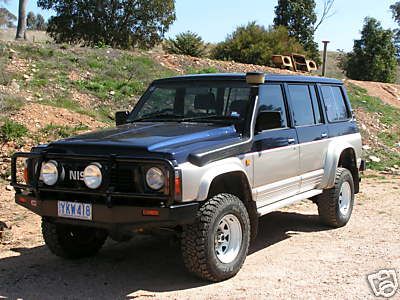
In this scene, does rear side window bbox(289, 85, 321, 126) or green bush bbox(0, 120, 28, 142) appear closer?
rear side window bbox(289, 85, 321, 126)

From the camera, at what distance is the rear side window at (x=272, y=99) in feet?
19.8

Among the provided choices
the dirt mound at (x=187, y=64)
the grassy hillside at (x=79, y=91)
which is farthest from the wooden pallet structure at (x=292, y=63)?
the dirt mound at (x=187, y=64)

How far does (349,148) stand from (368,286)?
2.94 m

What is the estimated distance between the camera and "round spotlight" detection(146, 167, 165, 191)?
4.69 meters

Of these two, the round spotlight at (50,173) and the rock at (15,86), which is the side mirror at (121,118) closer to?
the round spotlight at (50,173)

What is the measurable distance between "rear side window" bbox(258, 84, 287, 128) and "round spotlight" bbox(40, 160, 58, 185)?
6.95 ft

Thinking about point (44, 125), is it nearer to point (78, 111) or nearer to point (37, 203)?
point (78, 111)

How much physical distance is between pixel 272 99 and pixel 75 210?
98.1 inches

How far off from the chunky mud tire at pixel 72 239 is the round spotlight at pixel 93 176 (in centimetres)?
92

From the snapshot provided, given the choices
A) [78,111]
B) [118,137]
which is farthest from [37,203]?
[78,111]

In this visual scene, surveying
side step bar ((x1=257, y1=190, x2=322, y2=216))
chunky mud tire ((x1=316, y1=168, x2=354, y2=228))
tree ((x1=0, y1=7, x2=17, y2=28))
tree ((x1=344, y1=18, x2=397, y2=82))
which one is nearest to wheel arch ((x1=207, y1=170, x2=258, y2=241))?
side step bar ((x1=257, y1=190, x2=322, y2=216))

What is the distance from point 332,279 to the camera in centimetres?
536

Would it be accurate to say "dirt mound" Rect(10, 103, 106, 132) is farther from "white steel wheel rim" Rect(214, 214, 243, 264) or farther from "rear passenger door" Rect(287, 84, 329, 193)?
"white steel wheel rim" Rect(214, 214, 243, 264)

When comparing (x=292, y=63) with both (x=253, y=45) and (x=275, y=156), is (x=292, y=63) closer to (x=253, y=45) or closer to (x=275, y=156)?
(x=253, y=45)
